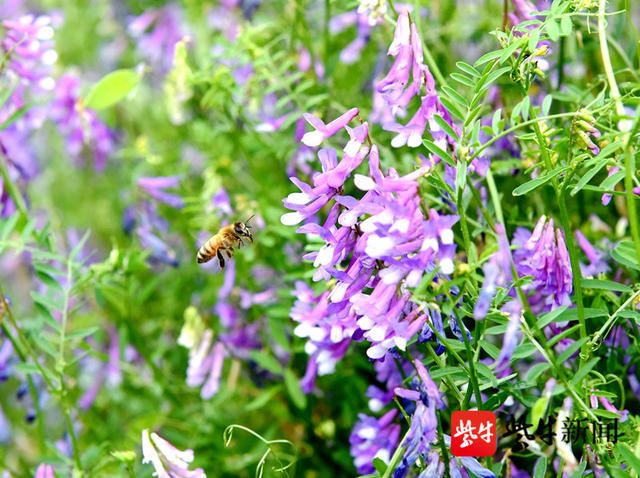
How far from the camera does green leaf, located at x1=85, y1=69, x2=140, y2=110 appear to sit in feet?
5.67

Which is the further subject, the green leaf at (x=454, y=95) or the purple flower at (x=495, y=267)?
the green leaf at (x=454, y=95)

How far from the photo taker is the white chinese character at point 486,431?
3.52 feet

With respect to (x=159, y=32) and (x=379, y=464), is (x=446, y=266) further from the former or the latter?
(x=159, y=32)

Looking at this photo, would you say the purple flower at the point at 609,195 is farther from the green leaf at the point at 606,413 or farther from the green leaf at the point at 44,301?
the green leaf at the point at 44,301

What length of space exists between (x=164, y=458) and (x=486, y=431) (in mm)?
526

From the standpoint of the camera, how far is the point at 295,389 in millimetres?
1790

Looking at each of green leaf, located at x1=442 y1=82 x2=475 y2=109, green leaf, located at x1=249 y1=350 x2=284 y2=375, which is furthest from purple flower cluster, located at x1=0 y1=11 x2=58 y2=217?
green leaf, located at x1=442 y1=82 x2=475 y2=109

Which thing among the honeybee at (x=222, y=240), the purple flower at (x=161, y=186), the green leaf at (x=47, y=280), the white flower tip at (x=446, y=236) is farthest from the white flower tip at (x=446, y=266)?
the purple flower at (x=161, y=186)

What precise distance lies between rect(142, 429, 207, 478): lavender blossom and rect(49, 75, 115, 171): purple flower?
125 centimetres

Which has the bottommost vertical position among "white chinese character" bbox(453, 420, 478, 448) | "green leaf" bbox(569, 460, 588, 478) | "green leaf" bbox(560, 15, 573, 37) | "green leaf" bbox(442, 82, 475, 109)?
"green leaf" bbox(569, 460, 588, 478)

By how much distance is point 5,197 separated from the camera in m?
1.92

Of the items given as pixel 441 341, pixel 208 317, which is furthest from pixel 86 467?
pixel 441 341

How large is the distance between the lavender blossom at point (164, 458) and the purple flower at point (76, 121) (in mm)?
1247

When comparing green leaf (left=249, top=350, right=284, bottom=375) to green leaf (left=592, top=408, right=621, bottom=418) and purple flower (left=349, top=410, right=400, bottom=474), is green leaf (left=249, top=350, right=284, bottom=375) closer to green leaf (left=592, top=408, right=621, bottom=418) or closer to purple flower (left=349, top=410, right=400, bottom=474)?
purple flower (left=349, top=410, right=400, bottom=474)
